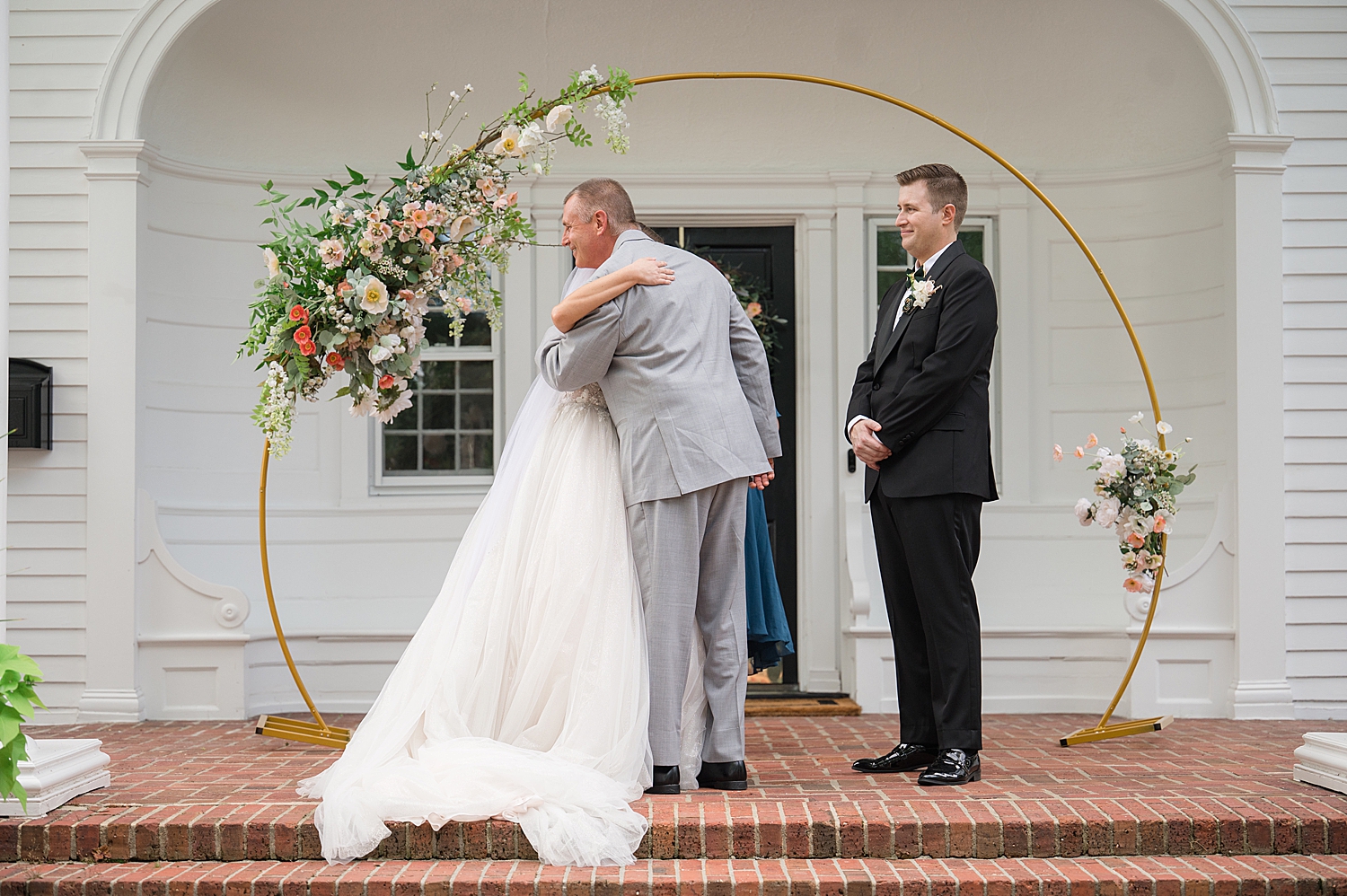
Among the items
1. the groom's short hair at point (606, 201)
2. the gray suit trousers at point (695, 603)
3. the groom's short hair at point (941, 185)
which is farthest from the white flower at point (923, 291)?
the groom's short hair at point (606, 201)

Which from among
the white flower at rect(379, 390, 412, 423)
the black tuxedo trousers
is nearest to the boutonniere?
the black tuxedo trousers

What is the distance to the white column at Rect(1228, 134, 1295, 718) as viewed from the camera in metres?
5.19

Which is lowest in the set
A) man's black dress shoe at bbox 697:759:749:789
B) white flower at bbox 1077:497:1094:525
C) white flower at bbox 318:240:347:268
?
man's black dress shoe at bbox 697:759:749:789

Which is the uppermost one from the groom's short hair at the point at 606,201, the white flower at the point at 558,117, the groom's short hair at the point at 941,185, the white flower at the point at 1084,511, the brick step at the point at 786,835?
the white flower at the point at 558,117

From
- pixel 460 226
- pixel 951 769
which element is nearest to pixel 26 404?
pixel 460 226

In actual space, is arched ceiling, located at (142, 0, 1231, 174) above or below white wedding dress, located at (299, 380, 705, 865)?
above

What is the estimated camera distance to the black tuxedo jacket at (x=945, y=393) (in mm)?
3654

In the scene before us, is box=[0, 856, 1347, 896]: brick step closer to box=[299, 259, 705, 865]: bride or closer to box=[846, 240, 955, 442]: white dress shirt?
box=[299, 259, 705, 865]: bride

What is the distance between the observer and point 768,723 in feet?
17.2

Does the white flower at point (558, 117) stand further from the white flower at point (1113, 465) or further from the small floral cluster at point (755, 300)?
the white flower at point (1113, 465)

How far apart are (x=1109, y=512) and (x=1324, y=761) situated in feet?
4.41

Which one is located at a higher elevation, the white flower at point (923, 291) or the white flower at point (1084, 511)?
the white flower at point (923, 291)

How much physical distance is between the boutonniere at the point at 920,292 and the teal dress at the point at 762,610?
1093 mm

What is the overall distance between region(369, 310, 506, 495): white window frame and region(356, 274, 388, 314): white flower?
215cm
